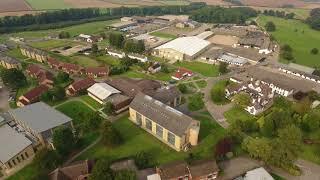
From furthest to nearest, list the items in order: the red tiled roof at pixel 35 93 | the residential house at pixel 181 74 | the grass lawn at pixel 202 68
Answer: the grass lawn at pixel 202 68
the residential house at pixel 181 74
the red tiled roof at pixel 35 93

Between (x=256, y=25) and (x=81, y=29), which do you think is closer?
(x=81, y=29)

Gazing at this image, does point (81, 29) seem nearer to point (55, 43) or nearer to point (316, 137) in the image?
point (55, 43)

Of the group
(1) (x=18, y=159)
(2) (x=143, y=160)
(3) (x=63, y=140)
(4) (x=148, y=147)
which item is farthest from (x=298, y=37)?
(1) (x=18, y=159)

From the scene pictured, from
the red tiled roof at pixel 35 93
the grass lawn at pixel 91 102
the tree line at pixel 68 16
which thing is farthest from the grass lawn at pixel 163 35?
the red tiled roof at pixel 35 93

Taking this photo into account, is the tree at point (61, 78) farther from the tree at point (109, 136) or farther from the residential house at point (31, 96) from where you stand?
the tree at point (109, 136)

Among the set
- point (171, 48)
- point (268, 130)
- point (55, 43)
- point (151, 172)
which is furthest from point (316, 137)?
point (55, 43)

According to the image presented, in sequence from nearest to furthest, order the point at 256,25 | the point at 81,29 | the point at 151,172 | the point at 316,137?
the point at 151,172
the point at 316,137
the point at 81,29
the point at 256,25

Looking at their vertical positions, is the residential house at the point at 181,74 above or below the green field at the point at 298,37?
below
